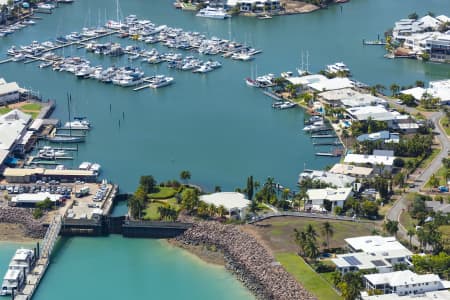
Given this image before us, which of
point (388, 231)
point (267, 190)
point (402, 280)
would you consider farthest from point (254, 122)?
point (402, 280)

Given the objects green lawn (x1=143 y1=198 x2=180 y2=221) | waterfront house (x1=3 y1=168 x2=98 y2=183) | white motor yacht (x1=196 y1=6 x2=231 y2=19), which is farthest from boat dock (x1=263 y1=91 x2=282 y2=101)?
white motor yacht (x1=196 y1=6 x2=231 y2=19)

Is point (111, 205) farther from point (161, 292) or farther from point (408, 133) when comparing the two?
point (408, 133)

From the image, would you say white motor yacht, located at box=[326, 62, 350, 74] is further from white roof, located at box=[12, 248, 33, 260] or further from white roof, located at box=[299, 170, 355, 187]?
white roof, located at box=[12, 248, 33, 260]

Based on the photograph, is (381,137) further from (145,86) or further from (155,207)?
(145,86)

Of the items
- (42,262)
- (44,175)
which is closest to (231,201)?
(42,262)

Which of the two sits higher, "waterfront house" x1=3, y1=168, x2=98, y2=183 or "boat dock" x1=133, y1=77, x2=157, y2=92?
"boat dock" x1=133, y1=77, x2=157, y2=92
